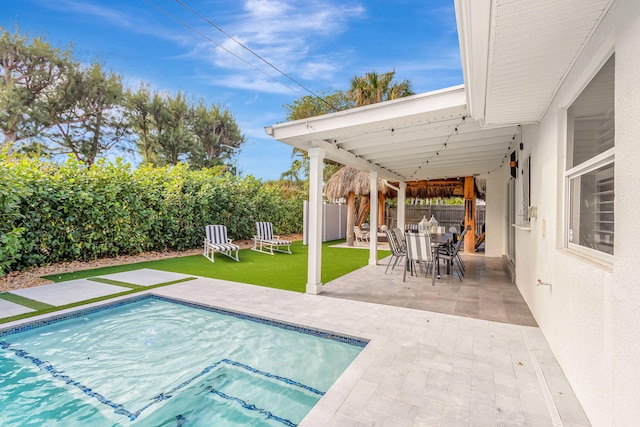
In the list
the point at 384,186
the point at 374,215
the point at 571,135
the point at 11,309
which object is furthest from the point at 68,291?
the point at 384,186

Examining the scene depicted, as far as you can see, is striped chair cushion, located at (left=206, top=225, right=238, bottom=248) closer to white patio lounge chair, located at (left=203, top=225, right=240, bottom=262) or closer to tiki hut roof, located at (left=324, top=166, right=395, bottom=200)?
white patio lounge chair, located at (left=203, top=225, right=240, bottom=262)

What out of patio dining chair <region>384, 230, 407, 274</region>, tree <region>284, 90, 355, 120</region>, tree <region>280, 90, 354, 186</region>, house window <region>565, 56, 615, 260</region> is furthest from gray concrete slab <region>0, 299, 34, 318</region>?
tree <region>284, 90, 355, 120</region>

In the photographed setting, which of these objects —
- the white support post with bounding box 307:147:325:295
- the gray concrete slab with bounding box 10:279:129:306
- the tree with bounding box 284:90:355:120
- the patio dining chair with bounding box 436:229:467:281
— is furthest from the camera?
the tree with bounding box 284:90:355:120

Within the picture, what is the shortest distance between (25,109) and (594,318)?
906 inches

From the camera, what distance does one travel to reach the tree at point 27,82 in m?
15.6

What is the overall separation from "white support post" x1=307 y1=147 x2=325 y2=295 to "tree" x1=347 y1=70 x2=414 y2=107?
1252cm

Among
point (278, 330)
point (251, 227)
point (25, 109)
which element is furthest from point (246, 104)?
point (278, 330)

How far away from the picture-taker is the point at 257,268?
8312mm

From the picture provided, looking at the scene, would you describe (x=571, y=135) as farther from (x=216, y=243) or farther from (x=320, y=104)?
(x=320, y=104)

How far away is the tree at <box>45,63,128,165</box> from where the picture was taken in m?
17.5

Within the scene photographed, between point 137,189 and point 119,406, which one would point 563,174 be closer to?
point 119,406

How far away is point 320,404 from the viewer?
250 cm

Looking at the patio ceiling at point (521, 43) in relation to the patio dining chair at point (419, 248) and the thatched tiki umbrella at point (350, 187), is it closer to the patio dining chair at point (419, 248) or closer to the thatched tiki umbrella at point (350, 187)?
→ the patio dining chair at point (419, 248)

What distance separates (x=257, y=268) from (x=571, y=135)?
279 inches
